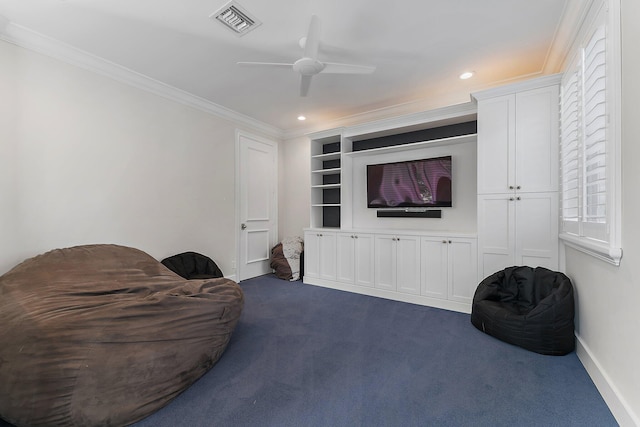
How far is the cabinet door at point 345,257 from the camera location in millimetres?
3785

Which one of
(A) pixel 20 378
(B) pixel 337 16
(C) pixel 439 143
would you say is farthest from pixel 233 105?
(A) pixel 20 378

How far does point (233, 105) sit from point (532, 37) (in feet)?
11.5

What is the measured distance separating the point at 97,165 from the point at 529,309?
4.31 metres

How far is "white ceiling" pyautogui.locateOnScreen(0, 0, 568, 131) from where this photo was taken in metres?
2.05

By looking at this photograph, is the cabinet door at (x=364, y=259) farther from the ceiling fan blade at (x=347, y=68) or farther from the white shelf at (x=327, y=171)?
the ceiling fan blade at (x=347, y=68)

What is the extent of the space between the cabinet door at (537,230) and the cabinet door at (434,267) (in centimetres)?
69

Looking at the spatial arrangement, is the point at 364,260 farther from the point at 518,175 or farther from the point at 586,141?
the point at 586,141

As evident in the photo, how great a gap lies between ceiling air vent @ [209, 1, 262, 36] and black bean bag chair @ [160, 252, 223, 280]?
2.56m

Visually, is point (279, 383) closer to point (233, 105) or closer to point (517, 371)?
point (517, 371)

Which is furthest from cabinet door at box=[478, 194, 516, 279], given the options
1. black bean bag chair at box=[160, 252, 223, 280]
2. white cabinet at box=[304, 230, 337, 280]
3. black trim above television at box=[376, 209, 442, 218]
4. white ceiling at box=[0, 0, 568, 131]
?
black bean bag chair at box=[160, 252, 223, 280]

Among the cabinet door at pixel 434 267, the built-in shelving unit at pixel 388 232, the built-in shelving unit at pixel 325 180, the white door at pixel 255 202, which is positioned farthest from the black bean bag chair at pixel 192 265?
the cabinet door at pixel 434 267

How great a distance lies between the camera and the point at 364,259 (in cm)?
367

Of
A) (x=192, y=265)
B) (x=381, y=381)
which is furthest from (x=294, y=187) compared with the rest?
(x=381, y=381)

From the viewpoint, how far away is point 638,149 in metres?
1.26
